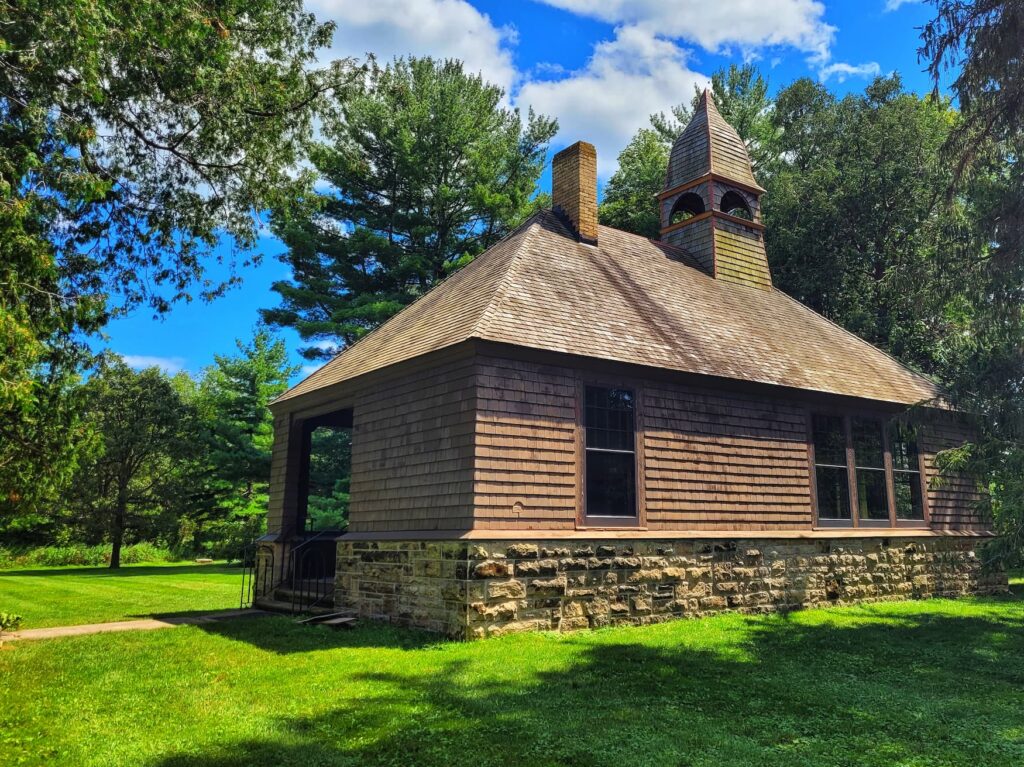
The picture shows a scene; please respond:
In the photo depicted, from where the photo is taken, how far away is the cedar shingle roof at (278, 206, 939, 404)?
10.5m

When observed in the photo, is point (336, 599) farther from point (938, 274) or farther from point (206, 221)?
point (938, 274)

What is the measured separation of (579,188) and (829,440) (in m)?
6.56

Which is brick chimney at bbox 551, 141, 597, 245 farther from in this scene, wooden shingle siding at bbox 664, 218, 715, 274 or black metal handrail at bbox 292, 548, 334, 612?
black metal handrail at bbox 292, 548, 334, 612

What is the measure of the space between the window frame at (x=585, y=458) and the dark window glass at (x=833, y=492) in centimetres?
460

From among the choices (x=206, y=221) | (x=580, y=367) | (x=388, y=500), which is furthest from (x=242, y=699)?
(x=206, y=221)

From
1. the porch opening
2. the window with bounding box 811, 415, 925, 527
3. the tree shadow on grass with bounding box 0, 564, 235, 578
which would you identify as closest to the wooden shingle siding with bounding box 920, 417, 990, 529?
the window with bounding box 811, 415, 925, 527

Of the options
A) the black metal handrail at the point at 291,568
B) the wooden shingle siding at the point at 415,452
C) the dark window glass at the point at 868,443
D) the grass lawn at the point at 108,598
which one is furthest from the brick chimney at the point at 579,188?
the grass lawn at the point at 108,598

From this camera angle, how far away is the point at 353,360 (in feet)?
41.7

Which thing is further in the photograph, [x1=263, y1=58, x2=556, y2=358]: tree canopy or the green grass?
[x1=263, y1=58, x2=556, y2=358]: tree canopy

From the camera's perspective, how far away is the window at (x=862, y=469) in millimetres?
13336

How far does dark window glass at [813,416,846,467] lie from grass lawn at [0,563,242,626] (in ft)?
36.0

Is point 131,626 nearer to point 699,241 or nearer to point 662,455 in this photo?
point 662,455

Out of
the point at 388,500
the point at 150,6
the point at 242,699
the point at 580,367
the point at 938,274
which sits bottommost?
the point at 242,699

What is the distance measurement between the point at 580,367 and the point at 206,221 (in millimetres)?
6268
